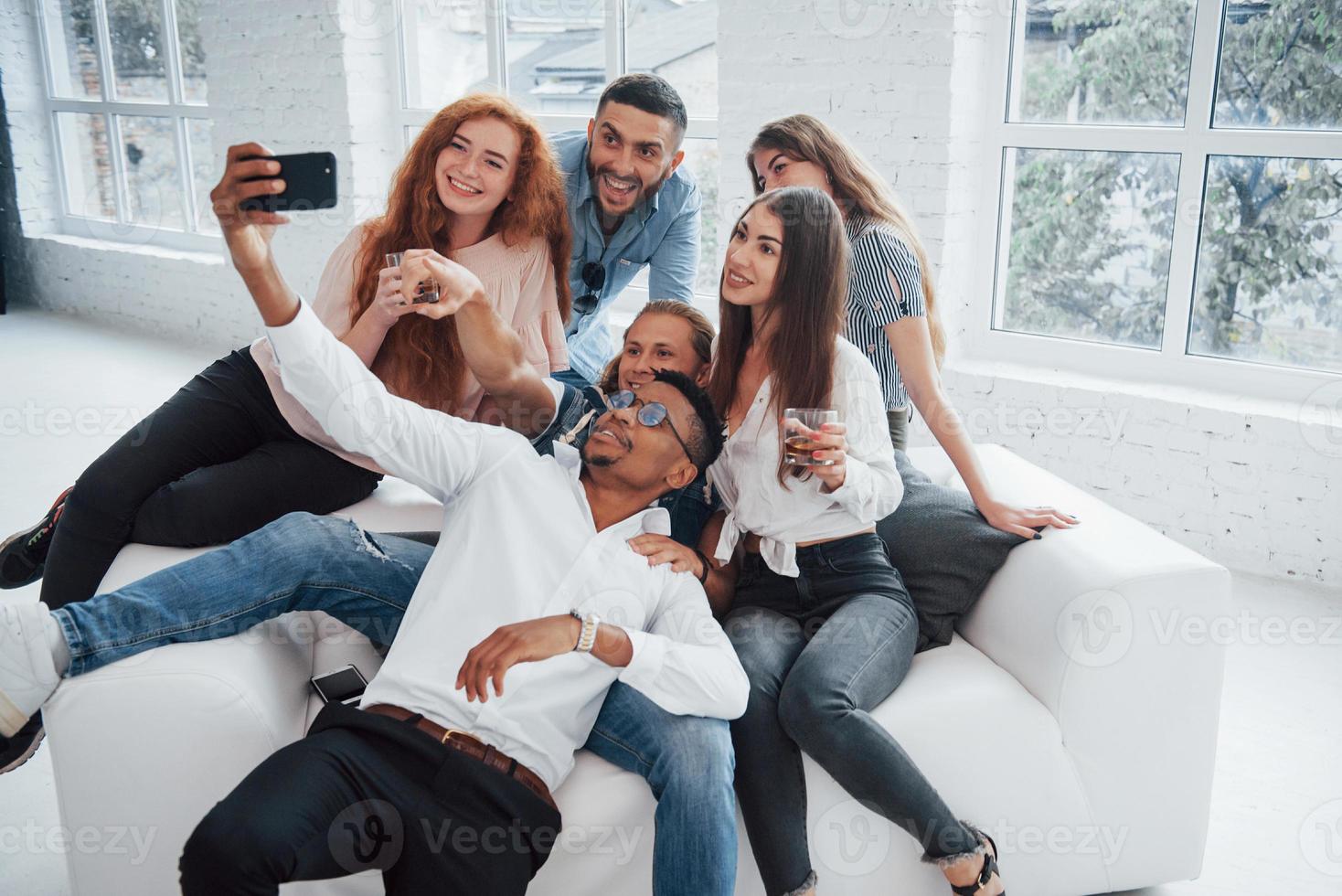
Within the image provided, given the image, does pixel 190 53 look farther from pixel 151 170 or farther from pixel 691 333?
pixel 691 333

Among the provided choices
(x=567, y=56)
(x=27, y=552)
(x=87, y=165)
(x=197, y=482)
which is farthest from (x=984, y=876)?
(x=87, y=165)

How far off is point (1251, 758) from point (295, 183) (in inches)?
83.1

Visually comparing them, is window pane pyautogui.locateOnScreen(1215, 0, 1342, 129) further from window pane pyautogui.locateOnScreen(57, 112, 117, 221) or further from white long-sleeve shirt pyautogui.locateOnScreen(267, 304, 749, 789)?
window pane pyautogui.locateOnScreen(57, 112, 117, 221)

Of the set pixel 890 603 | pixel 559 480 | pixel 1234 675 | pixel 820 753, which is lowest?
pixel 1234 675

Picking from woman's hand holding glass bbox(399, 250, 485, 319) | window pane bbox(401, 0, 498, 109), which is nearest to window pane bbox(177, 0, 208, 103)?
window pane bbox(401, 0, 498, 109)

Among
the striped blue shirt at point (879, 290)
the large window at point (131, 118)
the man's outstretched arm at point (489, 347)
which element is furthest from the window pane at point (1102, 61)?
the large window at point (131, 118)

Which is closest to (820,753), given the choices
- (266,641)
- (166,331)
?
(266,641)

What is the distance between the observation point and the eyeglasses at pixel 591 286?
108 inches

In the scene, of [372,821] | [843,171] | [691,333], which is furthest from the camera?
[843,171]

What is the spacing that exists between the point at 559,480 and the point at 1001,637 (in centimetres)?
78

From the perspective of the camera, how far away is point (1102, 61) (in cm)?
340

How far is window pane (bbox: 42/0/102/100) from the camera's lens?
6373mm

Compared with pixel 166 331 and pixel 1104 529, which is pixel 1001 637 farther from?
pixel 166 331

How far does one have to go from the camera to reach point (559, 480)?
183cm
